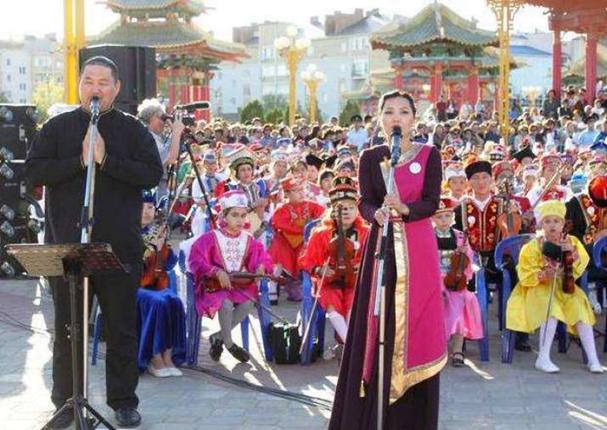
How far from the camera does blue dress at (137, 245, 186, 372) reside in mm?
7441

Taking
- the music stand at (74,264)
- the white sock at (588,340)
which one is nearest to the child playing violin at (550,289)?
the white sock at (588,340)

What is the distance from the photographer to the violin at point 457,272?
787 cm

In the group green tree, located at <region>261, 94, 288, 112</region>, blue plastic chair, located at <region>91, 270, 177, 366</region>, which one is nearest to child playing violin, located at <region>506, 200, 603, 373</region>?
blue plastic chair, located at <region>91, 270, 177, 366</region>

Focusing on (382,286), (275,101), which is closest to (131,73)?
(382,286)

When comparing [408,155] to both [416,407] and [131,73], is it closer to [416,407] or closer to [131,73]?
[416,407]

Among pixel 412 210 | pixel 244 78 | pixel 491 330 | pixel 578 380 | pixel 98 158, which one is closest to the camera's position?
pixel 412 210

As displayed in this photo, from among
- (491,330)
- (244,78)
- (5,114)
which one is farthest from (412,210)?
(244,78)

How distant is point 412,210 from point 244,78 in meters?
109

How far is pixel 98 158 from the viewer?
5.67 metres

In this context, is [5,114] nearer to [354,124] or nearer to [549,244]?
[549,244]

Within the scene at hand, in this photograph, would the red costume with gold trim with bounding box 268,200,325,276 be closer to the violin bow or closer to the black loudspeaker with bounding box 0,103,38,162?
the violin bow

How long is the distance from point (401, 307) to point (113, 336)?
175 centimetres

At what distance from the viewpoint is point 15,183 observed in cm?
1199

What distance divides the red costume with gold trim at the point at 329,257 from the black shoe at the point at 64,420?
231cm
